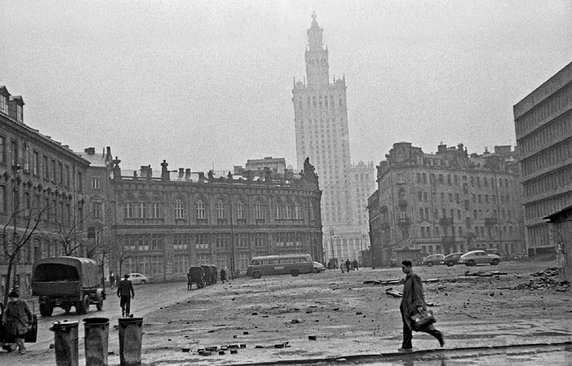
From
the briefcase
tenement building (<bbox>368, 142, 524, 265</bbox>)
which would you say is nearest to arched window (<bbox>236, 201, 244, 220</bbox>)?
tenement building (<bbox>368, 142, 524, 265</bbox>)

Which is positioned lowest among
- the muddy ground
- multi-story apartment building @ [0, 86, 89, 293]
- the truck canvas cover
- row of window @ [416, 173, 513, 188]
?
the muddy ground

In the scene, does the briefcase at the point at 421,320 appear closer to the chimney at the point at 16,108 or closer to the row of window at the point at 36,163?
the row of window at the point at 36,163

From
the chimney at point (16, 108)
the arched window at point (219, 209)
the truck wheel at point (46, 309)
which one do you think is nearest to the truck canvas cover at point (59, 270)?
the truck wheel at point (46, 309)

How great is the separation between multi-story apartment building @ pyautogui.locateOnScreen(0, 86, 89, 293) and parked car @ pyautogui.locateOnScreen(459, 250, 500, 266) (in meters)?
35.9

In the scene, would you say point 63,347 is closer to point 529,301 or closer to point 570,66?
point 529,301

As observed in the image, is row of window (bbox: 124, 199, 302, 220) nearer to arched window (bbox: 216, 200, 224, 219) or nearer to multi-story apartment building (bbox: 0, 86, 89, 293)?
arched window (bbox: 216, 200, 224, 219)

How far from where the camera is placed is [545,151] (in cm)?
7475

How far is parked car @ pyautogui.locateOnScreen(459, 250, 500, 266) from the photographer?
65.6 meters

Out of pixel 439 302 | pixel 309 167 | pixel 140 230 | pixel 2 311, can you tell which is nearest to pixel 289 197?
pixel 309 167

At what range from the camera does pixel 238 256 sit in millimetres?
101250

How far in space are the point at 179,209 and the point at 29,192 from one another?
1801 inches

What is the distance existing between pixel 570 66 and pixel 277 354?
61265mm

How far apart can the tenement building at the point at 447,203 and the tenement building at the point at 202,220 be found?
14.1m

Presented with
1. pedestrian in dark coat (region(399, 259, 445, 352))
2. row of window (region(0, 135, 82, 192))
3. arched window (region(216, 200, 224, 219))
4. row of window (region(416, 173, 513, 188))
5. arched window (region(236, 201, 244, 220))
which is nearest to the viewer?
pedestrian in dark coat (region(399, 259, 445, 352))
